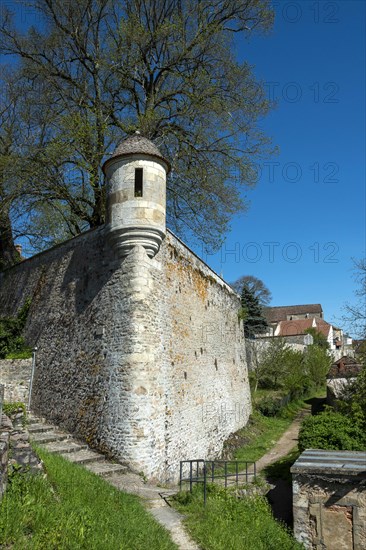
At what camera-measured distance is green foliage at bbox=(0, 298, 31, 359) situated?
1514cm

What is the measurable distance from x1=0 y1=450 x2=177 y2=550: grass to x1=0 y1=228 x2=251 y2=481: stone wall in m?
2.78

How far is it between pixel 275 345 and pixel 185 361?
18638mm

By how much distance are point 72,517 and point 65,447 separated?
5485 mm

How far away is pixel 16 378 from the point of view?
1452cm

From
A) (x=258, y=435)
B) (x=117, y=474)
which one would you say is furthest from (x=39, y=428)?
(x=258, y=435)

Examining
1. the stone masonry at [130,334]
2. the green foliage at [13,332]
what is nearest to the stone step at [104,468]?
the stone masonry at [130,334]

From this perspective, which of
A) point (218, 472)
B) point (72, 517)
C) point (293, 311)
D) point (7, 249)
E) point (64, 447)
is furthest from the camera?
point (293, 311)

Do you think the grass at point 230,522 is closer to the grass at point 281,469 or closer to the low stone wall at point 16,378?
the grass at point 281,469

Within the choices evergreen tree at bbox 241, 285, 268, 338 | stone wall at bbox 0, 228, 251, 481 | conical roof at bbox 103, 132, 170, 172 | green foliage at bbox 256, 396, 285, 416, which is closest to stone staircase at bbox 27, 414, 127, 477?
stone wall at bbox 0, 228, 251, 481

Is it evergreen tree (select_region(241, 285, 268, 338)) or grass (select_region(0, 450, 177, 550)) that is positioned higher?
evergreen tree (select_region(241, 285, 268, 338))

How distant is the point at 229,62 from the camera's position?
57.8 ft

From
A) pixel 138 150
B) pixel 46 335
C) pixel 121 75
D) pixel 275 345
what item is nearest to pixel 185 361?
pixel 46 335

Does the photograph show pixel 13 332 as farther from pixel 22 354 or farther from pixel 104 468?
pixel 104 468

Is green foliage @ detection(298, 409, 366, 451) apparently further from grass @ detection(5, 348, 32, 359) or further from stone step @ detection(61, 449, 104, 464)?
grass @ detection(5, 348, 32, 359)
